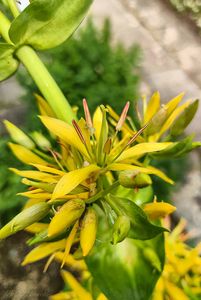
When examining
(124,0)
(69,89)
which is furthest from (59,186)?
(124,0)

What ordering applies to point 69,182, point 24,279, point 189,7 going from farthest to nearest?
point 189,7, point 24,279, point 69,182

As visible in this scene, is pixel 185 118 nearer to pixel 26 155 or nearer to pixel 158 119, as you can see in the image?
pixel 158 119

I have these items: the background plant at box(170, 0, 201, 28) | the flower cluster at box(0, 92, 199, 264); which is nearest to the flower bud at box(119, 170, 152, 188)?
the flower cluster at box(0, 92, 199, 264)

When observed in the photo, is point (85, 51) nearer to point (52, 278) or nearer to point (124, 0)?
point (52, 278)

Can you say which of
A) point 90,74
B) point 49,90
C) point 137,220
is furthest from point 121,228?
point 90,74

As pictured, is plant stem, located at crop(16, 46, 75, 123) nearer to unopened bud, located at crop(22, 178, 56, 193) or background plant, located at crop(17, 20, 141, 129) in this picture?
unopened bud, located at crop(22, 178, 56, 193)

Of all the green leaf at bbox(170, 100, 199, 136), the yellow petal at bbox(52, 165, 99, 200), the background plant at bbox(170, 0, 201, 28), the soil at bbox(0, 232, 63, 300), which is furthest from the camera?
the background plant at bbox(170, 0, 201, 28)
